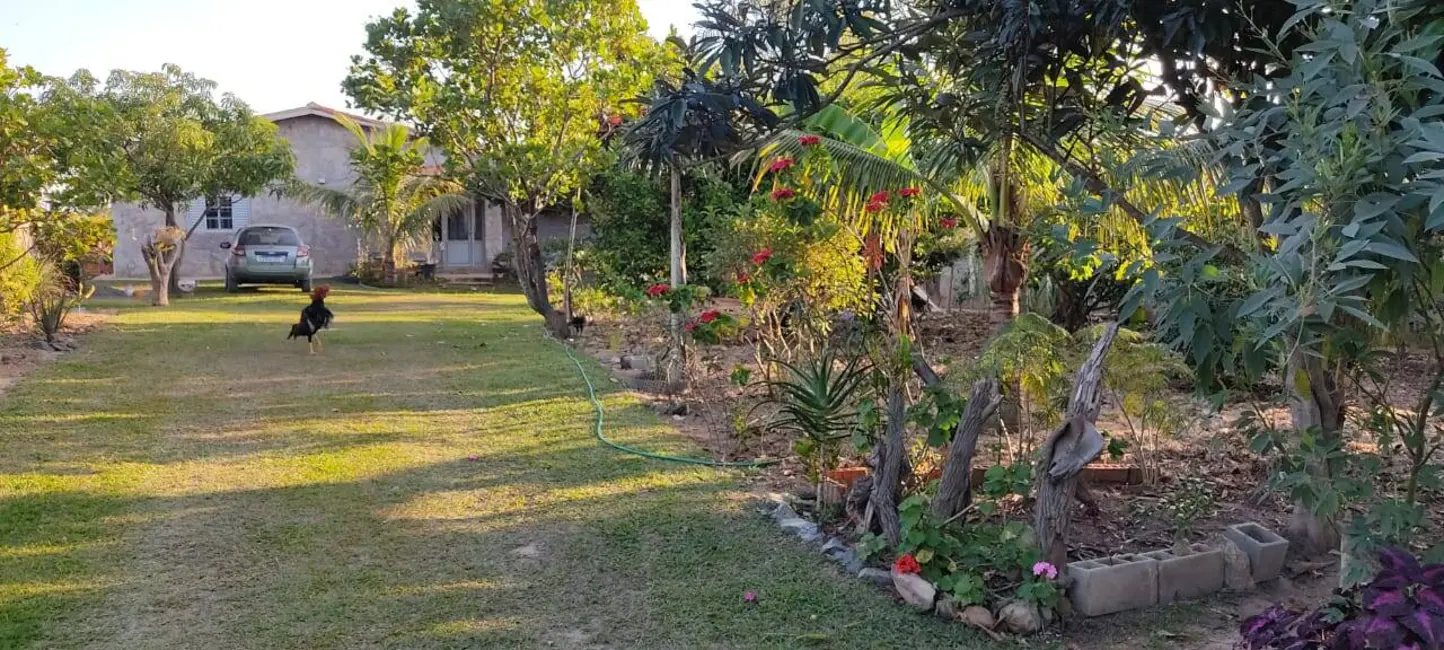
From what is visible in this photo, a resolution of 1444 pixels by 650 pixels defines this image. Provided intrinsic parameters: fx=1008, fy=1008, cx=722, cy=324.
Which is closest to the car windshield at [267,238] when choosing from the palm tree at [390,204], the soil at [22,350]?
the palm tree at [390,204]

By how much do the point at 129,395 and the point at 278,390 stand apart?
120cm

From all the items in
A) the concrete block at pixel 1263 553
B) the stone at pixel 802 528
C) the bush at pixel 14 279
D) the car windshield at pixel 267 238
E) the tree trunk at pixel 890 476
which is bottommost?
the stone at pixel 802 528

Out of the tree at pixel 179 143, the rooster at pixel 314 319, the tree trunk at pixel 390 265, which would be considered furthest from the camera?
the tree trunk at pixel 390 265

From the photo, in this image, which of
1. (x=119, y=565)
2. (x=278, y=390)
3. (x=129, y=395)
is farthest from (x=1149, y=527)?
(x=129, y=395)

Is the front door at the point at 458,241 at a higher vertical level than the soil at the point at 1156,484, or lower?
higher

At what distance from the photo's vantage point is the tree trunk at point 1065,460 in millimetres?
4180

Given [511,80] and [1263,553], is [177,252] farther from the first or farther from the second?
[1263,553]

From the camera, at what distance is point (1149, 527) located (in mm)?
5305

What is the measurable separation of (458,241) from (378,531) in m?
23.4

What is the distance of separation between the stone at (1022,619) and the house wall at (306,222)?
24.1 m

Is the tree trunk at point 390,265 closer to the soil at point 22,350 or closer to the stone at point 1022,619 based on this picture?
the soil at point 22,350

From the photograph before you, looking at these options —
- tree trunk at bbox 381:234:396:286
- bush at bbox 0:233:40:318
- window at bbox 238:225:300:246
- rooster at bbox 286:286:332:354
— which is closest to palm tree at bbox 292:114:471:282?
tree trunk at bbox 381:234:396:286

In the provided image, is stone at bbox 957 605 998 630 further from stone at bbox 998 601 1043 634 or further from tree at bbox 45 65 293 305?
tree at bbox 45 65 293 305

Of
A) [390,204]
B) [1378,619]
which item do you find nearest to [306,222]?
[390,204]
